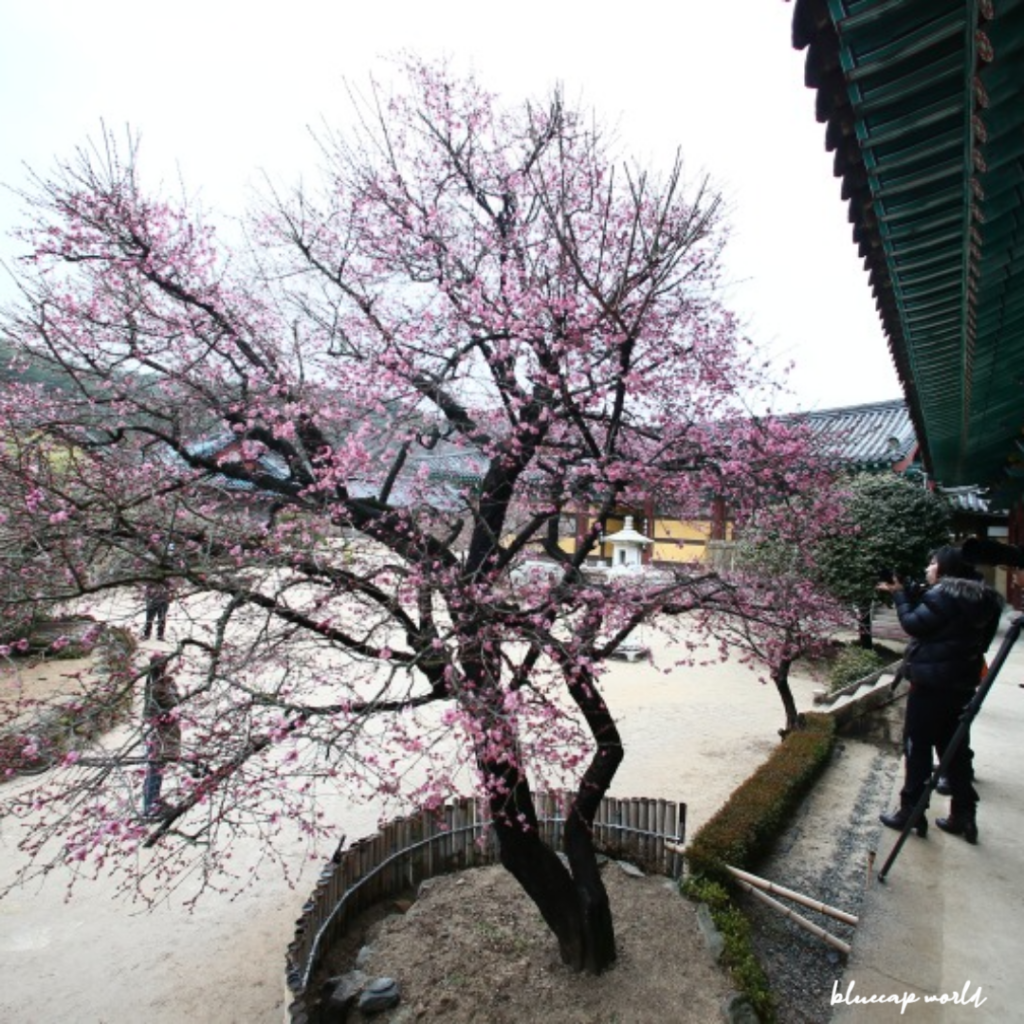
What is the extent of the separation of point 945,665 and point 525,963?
3.66 meters

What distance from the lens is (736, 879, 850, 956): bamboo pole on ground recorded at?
4.67 m

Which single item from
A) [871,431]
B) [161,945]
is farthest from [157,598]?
[871,431]

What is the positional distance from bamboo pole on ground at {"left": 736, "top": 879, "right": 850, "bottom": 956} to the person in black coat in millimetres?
1154

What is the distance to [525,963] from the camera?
4629 millimetres

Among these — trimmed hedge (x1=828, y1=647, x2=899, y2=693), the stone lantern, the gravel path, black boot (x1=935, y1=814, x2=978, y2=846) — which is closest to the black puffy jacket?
black boot (x1=935, y1=814, x2=978, y2=846)

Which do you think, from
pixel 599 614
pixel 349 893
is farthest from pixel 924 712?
pixel 349 893

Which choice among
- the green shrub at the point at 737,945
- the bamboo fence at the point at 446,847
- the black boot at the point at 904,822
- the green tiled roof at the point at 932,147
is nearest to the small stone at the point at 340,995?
the bamboo fence at the point at 446,847

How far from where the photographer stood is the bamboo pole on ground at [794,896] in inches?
185

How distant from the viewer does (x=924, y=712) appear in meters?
4.15

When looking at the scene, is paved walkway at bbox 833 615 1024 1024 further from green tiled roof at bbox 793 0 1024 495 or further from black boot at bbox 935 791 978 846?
green tiled roof at bbox 793 0 1024 495

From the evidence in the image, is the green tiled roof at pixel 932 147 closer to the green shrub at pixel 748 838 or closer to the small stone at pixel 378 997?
the green shrub at pixel 748 838

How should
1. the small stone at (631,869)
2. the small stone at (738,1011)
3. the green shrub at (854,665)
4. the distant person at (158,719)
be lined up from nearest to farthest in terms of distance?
the distant person at (158,719), the small stone at (738,1011), the small stone at (631,869), the green shrub at (854,665)

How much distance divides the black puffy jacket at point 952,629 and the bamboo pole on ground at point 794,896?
1920 mm

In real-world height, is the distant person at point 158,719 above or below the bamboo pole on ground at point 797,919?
above
